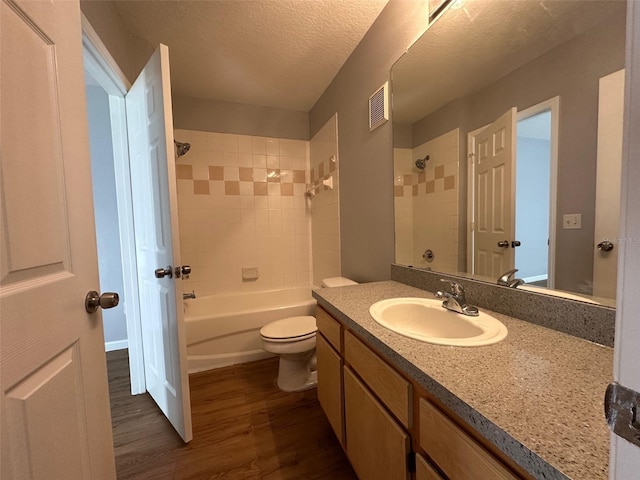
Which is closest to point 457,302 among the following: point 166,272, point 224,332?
point 166,272

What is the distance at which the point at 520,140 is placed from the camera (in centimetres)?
89

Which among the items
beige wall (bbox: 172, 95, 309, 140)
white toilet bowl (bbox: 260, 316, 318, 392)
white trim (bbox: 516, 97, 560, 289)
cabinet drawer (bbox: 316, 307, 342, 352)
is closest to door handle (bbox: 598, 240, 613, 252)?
white trim (bbox: 516, 97, 560, 289)

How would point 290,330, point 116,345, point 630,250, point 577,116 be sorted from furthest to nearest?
point 116,345 < point 290,330 < point 577,116 < point 630,250

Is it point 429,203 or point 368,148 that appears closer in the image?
point 429,203

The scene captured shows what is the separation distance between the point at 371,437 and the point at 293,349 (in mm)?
894

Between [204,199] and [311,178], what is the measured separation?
43.3 inches

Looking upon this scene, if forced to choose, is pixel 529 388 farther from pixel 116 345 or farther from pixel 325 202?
pixel 116 345

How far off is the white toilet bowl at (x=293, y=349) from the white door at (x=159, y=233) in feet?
1.81

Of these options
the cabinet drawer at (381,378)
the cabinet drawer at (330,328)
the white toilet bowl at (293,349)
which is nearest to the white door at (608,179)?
the cabinet drawer at (381,378)

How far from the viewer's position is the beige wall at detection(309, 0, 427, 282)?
4.63ft

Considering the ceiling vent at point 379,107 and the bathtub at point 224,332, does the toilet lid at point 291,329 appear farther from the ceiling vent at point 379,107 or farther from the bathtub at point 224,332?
the ceiling vent at point 379,107

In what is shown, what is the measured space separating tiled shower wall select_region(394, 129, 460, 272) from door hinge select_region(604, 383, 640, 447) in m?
0.97

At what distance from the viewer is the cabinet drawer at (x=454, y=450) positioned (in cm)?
46

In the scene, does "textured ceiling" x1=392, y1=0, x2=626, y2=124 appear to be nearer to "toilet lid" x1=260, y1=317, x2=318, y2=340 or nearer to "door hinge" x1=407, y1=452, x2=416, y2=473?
"door hinge" x1=407, y1=452, x2=416, y2=473
